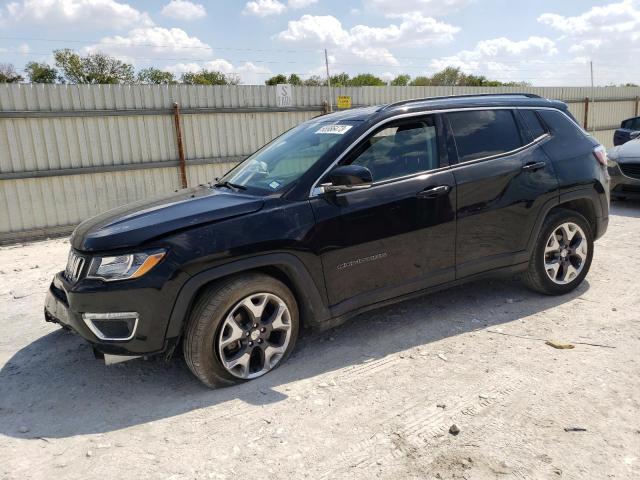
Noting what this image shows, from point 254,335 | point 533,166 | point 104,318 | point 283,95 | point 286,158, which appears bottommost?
point 254,335

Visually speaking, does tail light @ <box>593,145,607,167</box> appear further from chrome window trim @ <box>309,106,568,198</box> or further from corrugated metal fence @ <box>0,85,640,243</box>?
corrugated metal fence @ <box>0,85,640,243</box>

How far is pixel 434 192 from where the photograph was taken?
3.96m

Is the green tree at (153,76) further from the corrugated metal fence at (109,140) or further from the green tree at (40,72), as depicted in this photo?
the corrugated metal fence at (109,140)

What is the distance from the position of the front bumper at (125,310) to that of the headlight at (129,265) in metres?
0.08

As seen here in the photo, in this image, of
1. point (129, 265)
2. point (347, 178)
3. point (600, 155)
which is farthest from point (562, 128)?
point (129, 265)

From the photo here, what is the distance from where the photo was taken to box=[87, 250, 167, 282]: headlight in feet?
10.2

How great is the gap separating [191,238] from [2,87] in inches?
275

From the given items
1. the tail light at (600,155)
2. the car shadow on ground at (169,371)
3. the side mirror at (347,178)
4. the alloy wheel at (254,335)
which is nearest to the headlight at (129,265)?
the alloy wheel at (254,335)

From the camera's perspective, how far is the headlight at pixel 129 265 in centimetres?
310

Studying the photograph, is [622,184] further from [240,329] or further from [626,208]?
[240,329]

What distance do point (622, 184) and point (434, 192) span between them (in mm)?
6864

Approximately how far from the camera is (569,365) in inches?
140

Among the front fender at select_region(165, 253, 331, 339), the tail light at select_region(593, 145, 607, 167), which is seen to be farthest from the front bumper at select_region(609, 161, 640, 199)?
the front fender at select_region(165, 253, 331, 339)

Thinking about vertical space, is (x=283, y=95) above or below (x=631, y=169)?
above
